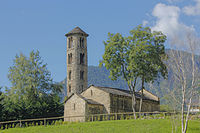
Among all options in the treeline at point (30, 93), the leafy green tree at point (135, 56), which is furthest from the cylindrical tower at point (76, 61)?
the leafy green tree at point (135, 56)

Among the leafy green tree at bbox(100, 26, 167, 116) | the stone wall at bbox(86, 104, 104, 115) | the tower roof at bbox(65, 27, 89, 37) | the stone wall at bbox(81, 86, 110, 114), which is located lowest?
the stone wall at bbox(86, 104, 104, 115)

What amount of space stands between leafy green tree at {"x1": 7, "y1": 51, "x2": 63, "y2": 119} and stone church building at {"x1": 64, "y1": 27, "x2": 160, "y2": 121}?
12.2ft

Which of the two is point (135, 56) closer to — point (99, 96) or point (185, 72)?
point (99, 96)

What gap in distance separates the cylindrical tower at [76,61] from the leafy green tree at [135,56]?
22046mm

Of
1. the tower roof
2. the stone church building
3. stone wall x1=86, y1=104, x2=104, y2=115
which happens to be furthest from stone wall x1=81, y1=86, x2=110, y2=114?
the tower roof

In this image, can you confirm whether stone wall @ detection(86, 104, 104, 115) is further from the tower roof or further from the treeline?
the tower roof

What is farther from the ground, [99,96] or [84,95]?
[84,95]

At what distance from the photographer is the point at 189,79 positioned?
78.4 ft

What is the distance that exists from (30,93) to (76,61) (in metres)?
20.5

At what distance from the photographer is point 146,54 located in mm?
50875

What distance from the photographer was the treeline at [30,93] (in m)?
53.2

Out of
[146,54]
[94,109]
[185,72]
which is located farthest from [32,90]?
[185,72]

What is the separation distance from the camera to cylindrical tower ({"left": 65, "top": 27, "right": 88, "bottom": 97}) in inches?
2982

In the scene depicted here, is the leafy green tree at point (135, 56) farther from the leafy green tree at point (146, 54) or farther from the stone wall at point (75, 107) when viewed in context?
the stone wall at point (75, 107)
